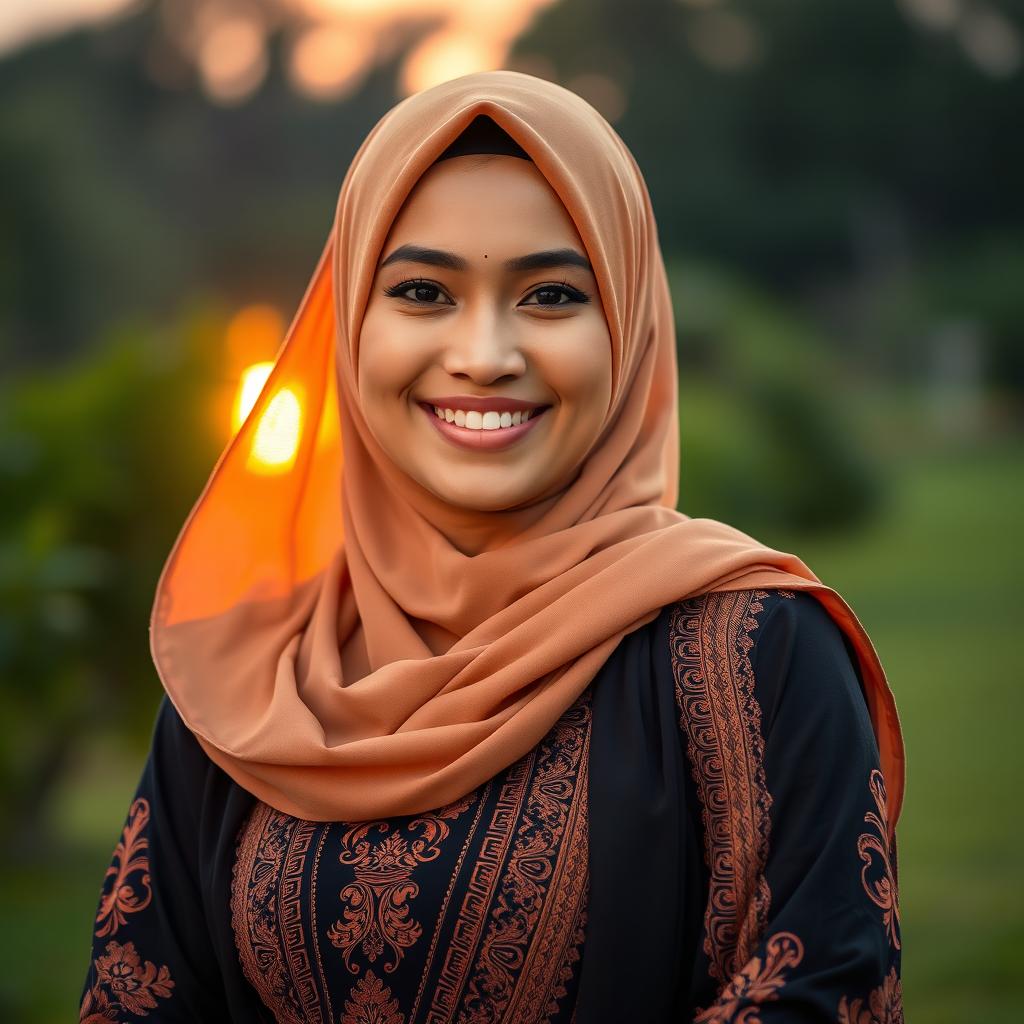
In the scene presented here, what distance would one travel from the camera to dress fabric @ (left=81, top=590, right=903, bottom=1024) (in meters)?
1.28

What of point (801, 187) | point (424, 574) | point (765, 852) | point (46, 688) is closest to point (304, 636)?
point (424, 574)

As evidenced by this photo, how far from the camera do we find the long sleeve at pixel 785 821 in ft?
4.13

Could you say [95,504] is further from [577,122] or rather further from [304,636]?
[577,122]

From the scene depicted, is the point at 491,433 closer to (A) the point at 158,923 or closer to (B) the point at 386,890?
(B) the point at 386,890

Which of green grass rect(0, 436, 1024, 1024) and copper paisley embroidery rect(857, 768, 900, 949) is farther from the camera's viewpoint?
green grass rect(0, 436, 1024, 1024)

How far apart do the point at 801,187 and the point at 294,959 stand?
1350 centimetres

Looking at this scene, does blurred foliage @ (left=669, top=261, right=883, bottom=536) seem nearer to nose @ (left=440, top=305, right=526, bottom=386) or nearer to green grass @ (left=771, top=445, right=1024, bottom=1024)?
green grass @ (left=771, top=445, right=1024, bottom=1024)

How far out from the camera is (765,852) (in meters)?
1.32

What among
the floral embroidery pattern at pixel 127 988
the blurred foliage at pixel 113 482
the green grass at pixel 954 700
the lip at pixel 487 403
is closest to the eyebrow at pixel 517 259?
the lip at pixel 487 403

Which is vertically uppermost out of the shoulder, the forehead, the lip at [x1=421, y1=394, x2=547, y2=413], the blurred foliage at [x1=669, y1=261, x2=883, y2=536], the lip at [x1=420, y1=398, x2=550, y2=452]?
the blurred foliage at [x1=669, y1=261, x2=883, y2=536]

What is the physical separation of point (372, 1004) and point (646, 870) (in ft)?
1.03

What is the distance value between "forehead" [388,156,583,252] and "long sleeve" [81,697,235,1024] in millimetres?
671

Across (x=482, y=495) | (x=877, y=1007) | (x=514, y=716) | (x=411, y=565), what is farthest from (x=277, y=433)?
(x=877, y=1007)

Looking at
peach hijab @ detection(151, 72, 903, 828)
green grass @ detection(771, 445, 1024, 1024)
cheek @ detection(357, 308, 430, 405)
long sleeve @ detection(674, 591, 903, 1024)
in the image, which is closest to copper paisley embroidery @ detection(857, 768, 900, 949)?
long sleeve @ detection(674, 591, 903, 1024)
